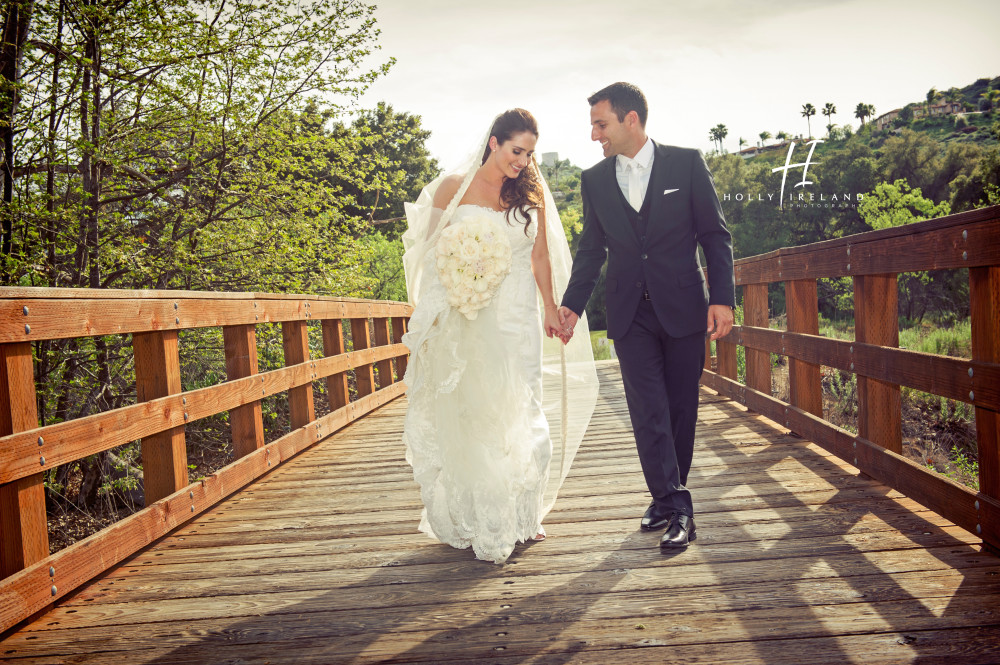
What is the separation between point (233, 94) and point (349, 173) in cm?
259

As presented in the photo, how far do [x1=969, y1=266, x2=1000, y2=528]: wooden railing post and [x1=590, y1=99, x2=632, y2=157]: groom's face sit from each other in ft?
4.76

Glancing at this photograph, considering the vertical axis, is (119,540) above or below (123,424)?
below

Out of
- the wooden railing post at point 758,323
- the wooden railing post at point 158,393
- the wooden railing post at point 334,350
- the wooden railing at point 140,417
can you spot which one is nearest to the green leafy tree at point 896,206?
the wooden railing post at point 758,323

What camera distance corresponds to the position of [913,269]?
3137 mm

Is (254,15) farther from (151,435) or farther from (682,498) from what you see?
(682,498)

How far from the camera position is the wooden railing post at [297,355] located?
18.6 ft

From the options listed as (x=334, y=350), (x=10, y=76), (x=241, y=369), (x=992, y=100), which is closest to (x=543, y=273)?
(x=241, y=369)

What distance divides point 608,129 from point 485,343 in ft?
3.63

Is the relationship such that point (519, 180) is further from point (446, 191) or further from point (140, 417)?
point (140, 417)

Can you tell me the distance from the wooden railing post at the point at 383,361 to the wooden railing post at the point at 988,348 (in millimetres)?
6818

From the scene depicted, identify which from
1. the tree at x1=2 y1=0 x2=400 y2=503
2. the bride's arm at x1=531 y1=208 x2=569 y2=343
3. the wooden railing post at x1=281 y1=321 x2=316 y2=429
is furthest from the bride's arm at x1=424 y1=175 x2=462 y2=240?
the tree at x1=2 y1=0 x2=400 y2=503

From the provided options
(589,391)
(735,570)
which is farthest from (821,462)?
(735,570)

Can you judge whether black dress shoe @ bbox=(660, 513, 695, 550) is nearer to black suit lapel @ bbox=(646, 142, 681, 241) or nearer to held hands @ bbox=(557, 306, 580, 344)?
held hands @ bbox=(557, 306, 580, 344)

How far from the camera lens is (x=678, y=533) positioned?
3064 mm
